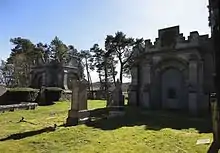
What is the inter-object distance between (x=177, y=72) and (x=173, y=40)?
268 cm

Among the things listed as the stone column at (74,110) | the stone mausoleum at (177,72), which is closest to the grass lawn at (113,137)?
the stone column at (74,110)

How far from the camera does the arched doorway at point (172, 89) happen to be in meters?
20.7

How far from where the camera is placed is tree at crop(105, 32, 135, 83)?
47.3 m

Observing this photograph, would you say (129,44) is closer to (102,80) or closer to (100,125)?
(102,80)

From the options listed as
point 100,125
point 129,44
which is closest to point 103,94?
point 129,44

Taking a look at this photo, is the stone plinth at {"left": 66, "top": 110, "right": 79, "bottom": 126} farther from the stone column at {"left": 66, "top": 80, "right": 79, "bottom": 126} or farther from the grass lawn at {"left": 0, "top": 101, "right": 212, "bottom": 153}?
the grass lawn at {"left": 0, "top": 101, "right": 212, "bottom": 153}

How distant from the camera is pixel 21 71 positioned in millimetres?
52031

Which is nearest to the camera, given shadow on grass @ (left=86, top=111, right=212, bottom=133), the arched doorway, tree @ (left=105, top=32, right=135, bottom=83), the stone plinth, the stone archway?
shadow on grass @ (left=86, top=111, right=212, bottom=133)

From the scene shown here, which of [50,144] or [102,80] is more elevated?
[102,80]

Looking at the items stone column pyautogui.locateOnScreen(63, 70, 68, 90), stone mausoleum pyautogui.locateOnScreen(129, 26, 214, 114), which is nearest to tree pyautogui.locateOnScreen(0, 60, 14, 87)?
stone column pyautogui.locateOnScreen(63, 70, 68, 90)

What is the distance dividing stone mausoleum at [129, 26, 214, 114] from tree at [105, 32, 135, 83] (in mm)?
24399

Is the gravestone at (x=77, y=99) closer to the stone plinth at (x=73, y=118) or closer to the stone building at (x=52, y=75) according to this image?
the stone plinth at (x=73, y=118)

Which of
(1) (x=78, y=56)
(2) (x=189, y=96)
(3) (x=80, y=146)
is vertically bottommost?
(3) (x=80, y=146)

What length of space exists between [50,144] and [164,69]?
44.6 ft
